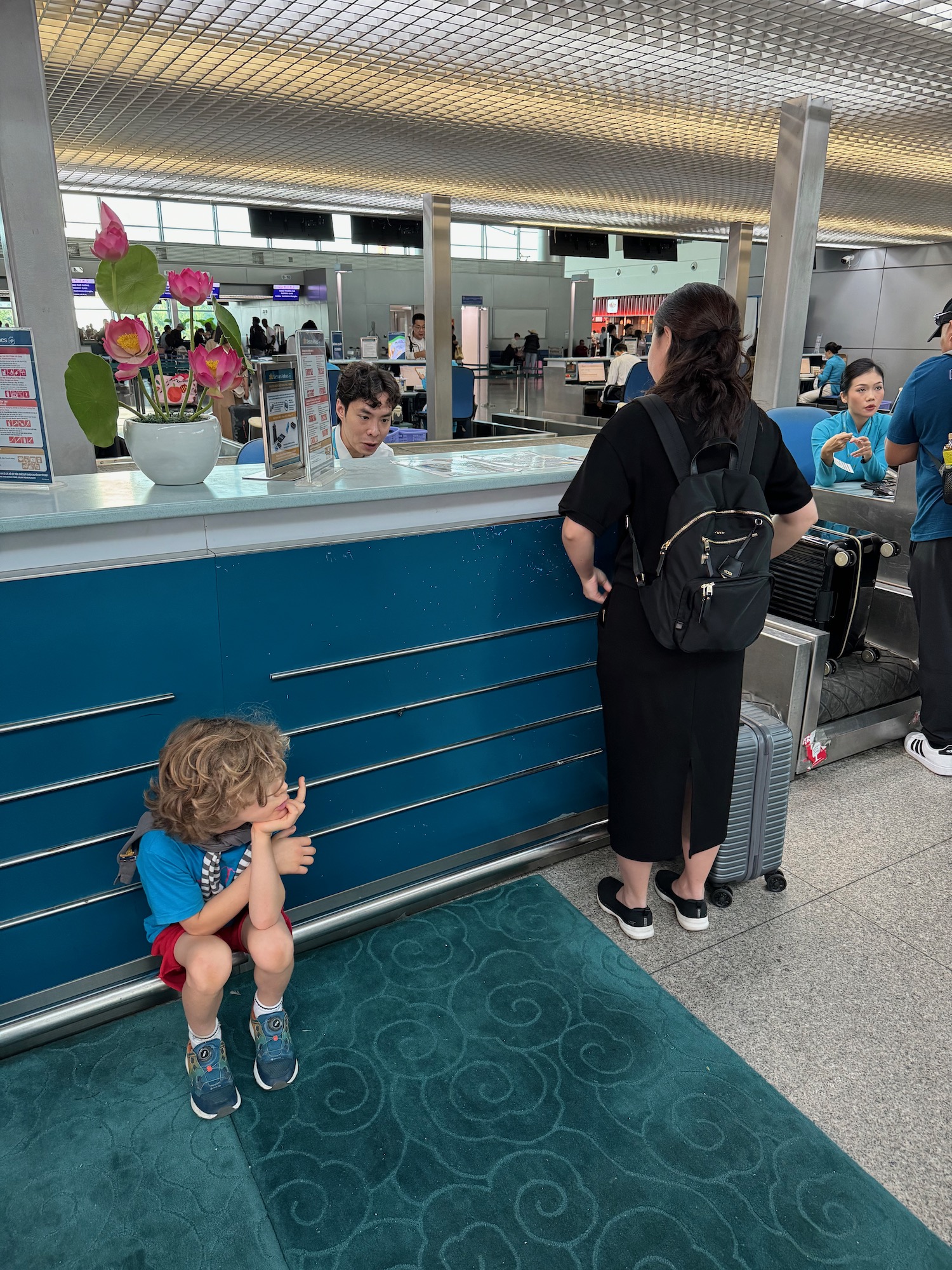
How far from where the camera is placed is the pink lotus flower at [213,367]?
1.78 m

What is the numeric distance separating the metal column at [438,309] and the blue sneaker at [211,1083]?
13.0 ft

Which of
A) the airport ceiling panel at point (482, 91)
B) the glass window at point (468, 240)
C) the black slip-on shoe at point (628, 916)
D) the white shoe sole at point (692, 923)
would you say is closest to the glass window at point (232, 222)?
the glass window at point (468, 240)

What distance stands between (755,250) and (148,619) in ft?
60.0

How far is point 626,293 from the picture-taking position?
2662 cm

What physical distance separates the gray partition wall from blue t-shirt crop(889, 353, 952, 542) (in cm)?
927

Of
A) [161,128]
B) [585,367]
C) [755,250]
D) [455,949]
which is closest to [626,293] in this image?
[755,250]

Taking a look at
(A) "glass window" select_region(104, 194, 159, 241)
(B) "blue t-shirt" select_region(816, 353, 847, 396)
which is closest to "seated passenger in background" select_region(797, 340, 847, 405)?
(B) "blue t-shirt" select_region(816, 353, 847, 396)

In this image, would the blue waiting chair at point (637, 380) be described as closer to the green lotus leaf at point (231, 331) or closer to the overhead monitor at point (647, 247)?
the overhead monitor at point (647, 247)

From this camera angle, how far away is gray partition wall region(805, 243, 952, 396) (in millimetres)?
11289

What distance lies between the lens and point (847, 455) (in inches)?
151

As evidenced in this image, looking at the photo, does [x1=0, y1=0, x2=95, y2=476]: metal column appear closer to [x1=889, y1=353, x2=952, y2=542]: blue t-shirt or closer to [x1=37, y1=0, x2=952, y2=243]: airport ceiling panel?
[x1=37, y1=0, x2=952, y2=243]: airport ceiling panel

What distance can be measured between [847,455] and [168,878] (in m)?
3.48

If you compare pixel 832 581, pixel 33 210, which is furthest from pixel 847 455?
pixel 33 210

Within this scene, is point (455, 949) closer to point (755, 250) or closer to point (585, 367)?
point (585, 367)
